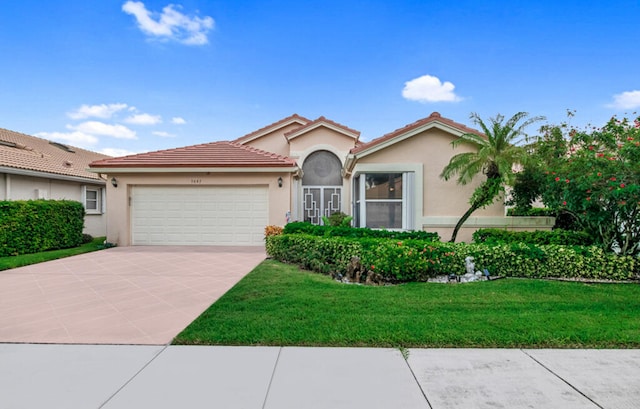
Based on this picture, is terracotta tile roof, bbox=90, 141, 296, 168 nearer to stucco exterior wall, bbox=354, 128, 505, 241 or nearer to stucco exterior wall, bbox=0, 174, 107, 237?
stucco exterior wall, bbox=0, 174, 107, 237

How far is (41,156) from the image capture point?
15.7m

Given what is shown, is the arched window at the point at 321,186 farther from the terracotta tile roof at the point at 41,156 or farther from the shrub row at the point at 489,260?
the terracotta tile roof at the point at 41,156

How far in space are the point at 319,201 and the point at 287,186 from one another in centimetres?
329

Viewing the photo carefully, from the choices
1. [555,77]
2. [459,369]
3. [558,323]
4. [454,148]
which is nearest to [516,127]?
[454,148]

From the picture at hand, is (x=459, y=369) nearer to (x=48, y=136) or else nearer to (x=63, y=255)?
(x=63, y=255)

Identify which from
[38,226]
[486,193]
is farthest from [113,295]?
[486,193]

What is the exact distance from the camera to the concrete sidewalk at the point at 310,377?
2572 mm

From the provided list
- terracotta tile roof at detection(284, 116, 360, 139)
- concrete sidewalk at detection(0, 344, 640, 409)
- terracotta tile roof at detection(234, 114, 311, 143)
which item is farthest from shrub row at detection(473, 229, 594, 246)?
terracotta tile roof at detection(234, 114, 311, 143)

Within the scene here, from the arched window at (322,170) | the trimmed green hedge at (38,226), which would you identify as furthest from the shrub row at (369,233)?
the trimmed green hedge at (38,226)

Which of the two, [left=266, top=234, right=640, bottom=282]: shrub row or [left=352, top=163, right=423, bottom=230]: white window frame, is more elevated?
[left=352, top=163, right=423, bottom=230]: white window frame

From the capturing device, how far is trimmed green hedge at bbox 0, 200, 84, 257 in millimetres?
10383

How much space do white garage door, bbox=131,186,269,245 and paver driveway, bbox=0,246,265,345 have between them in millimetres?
2448

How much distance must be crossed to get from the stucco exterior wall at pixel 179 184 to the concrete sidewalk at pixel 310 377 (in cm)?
894

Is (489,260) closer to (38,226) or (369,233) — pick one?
(369,233)
